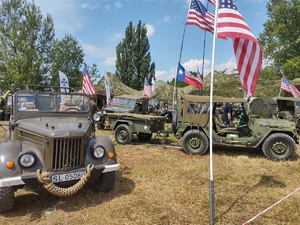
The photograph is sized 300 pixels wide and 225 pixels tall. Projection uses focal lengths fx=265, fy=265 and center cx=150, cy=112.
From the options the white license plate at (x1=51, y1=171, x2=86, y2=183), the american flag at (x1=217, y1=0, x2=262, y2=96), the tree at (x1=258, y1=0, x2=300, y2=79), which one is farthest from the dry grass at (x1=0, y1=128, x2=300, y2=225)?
the tree at (x1=258, y1=0, x2=300, y2=79)

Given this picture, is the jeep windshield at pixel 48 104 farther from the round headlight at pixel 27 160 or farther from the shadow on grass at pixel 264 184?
the shadow on grass at pixel 264 184

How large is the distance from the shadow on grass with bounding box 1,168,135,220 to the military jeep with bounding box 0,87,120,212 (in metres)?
0.15

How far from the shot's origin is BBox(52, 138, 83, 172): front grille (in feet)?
12.4

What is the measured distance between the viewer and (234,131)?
7.69m

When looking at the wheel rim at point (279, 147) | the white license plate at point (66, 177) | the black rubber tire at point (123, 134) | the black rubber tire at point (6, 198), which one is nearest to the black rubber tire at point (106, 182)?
the white license plate at point (66, 177)

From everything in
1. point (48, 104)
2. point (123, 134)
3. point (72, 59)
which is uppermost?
point (72, 59)

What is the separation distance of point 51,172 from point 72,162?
319 mm

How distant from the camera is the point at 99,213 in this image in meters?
3.85

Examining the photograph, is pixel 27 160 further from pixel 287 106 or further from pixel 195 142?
pixel 287 106

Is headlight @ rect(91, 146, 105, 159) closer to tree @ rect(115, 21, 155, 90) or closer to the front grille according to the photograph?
the front grille

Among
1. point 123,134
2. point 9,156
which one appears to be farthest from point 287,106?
point 9,156

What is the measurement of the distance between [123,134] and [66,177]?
5416 millimetres

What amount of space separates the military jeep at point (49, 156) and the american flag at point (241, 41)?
8.47 feet

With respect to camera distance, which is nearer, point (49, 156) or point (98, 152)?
point (49, 156)
